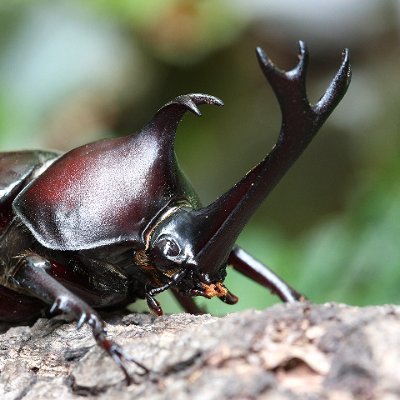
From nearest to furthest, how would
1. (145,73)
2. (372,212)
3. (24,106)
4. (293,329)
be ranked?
(293,329) → (372,212) → (24,106) → (145,73)

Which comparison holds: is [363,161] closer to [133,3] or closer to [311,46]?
[311,46]

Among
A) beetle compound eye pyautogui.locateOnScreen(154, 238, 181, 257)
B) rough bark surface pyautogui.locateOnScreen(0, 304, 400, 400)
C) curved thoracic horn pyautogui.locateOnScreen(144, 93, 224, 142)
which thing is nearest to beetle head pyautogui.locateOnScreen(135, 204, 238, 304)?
beetle compound eye pyautogui.locateOnScreen(154, 238, 181, 257)

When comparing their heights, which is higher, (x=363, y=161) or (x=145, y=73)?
(x=145, y=73)

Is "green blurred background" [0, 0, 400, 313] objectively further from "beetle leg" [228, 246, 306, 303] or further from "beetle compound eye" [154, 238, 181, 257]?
"beetle compound eye" [154, 238, 181, 257]

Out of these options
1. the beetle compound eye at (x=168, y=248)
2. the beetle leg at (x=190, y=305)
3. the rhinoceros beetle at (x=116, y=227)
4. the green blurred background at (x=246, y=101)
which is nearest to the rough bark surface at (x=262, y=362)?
the rhinoceros beetle at (x=116, y=227)

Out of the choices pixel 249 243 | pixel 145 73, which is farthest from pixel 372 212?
pixel 145 73
